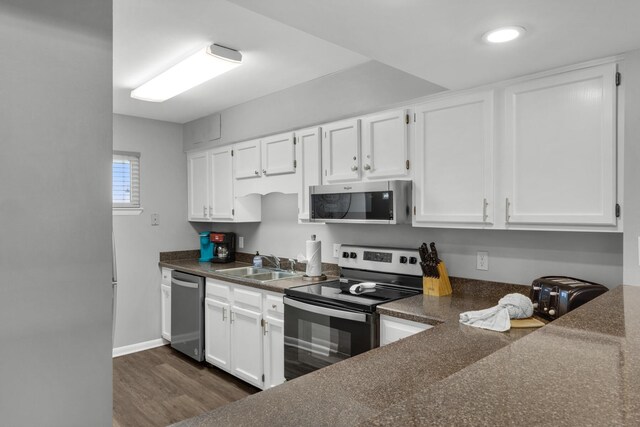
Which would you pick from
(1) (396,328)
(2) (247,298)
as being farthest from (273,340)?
(1) (396,328)

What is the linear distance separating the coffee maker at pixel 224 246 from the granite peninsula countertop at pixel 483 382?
2.82 meters

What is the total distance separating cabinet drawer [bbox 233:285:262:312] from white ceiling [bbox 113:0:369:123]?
1.60 metres

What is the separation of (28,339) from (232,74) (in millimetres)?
2351

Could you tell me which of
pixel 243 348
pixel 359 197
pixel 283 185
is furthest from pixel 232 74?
pixel 243 348

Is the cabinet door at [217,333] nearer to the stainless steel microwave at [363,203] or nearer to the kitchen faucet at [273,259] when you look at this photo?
the kitchen faucet at [273,259]

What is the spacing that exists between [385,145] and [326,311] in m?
1.11

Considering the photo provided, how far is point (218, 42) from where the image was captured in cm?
242

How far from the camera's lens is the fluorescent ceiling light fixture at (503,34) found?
5.16 ft

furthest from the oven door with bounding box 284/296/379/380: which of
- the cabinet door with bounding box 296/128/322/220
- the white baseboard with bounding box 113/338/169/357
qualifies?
the white baseboard with bounding box 113/338/169/357

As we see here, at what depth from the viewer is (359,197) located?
8.82 ft

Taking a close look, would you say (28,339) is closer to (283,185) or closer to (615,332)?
(615,332)

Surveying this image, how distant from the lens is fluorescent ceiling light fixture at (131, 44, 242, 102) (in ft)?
8.09

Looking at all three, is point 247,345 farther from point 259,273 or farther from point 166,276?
point 166,276

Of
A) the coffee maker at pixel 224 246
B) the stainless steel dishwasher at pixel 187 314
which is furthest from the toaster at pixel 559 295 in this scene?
the coffee maker at pixel 224 246
